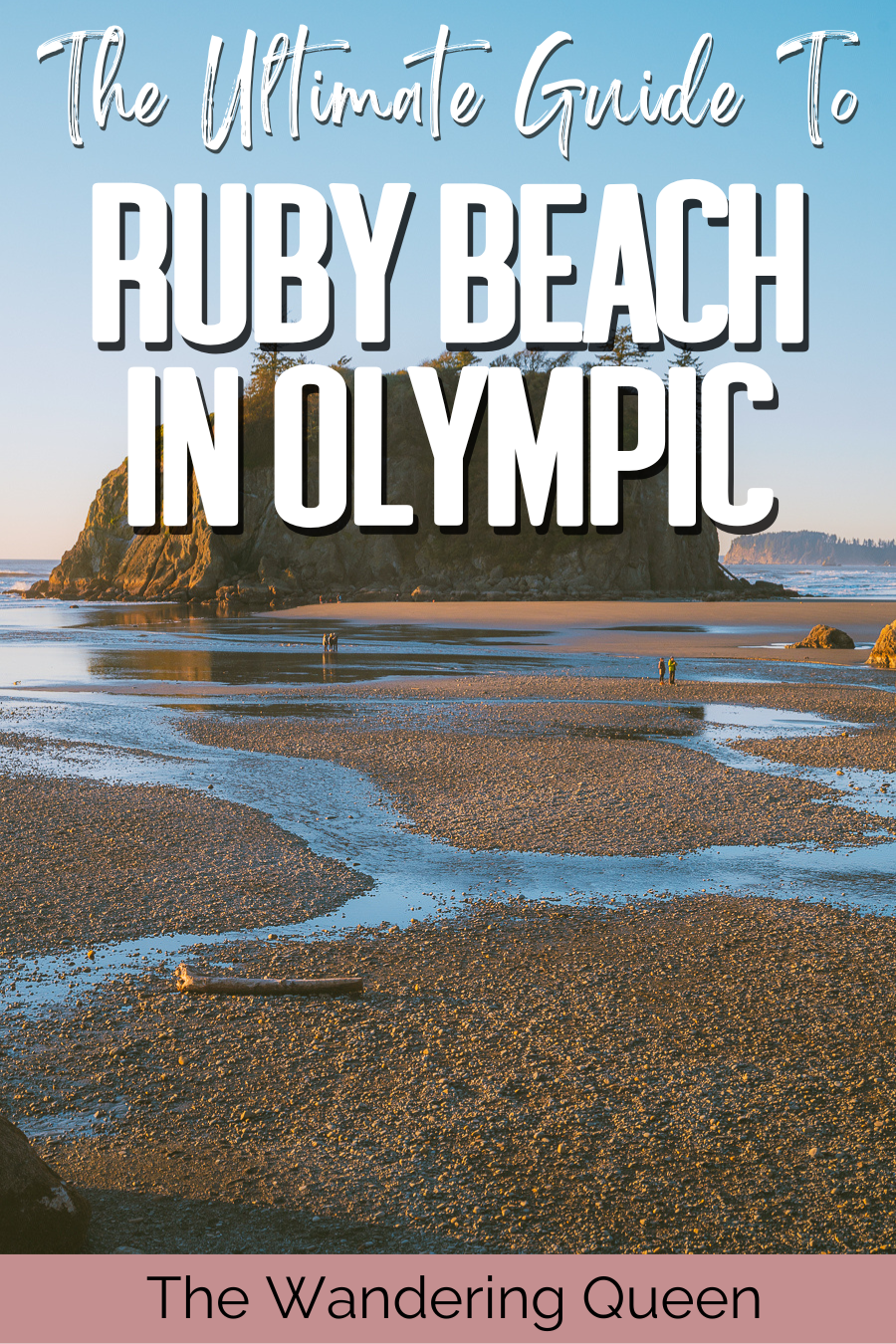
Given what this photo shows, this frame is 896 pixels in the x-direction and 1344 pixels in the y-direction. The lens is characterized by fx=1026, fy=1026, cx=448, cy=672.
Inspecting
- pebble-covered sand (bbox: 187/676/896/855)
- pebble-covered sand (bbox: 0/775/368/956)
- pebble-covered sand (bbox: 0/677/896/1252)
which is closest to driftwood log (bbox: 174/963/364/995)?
pebble-covered sand (bbox: 0/677/896/1252)

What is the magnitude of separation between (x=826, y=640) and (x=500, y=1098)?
3504 centimetres

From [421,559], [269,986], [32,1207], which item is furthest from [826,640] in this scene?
[421,559]

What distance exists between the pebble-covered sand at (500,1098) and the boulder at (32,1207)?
0.20m

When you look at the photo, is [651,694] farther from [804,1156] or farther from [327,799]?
[804,1156]

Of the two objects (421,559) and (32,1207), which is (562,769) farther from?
(421,559)

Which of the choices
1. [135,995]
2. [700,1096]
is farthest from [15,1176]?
[700,1096]

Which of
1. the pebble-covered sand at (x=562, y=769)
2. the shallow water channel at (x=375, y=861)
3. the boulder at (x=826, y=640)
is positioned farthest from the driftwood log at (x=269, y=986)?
the boulder at (x=826, y=640)

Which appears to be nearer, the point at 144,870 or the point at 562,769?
the point at 144,870

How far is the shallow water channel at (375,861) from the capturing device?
7223 millimetres

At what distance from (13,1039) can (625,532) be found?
86054 millimetres

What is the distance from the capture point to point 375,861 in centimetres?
967

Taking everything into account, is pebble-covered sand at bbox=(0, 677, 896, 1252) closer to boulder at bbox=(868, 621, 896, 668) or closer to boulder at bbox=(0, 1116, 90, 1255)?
boulder at bbox=(0, 1116, 90, 1255)

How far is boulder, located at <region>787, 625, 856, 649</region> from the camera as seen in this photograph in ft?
122

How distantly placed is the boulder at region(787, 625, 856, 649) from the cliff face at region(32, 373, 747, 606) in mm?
43630
